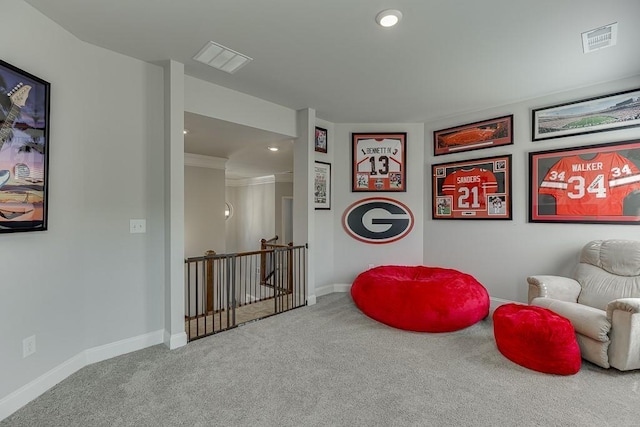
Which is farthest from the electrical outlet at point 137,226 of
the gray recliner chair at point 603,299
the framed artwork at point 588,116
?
the framed artwork at point 588,116

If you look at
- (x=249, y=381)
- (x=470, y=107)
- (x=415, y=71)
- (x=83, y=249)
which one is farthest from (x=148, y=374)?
(x=470, y=107)

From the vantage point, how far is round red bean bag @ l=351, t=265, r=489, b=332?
9.81ft

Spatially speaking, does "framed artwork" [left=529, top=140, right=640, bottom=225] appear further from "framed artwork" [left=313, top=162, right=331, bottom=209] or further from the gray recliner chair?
"framed artwork" [left=313, top=162, right=331, bottom=209]

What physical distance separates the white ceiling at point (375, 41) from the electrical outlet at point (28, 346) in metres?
2.19

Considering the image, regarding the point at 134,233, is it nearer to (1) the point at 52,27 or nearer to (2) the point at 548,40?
(1) the point at 52,27

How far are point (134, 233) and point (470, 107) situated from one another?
4.08 meters

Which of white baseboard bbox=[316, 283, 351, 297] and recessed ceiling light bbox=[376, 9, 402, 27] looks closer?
recessed ceiling light bbox=[376, 9, 402, 27]

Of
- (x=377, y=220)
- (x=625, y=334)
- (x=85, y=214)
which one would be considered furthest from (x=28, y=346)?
(x=625, y=334)

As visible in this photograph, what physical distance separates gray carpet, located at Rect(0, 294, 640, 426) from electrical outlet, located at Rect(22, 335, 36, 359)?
0.31 metres

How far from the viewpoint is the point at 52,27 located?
7.00 ft

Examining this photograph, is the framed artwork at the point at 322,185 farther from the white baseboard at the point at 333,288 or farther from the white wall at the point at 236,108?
the white baseboard at the point at 333,288

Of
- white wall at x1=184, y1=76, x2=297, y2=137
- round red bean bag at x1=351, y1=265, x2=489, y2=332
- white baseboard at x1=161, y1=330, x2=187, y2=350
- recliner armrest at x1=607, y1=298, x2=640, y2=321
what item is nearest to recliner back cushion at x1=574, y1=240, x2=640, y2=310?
recliner armrest at x1=607, y1=298, x2=640, y2=321

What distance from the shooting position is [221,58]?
2.61 meters

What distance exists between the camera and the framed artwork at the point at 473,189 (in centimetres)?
373
